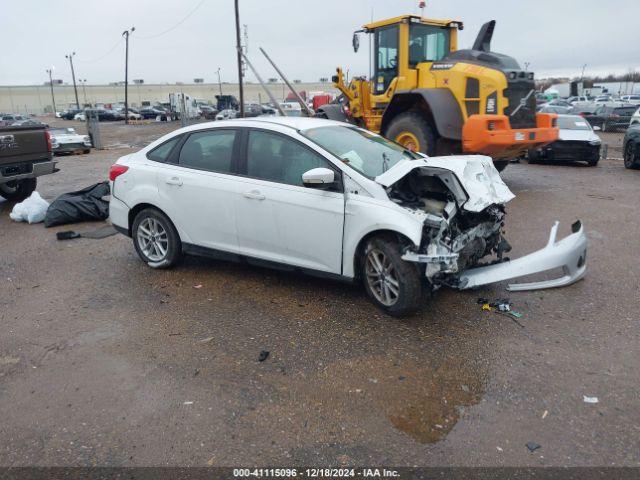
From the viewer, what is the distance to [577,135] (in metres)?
13.4

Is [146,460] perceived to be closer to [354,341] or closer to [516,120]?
[354,341]

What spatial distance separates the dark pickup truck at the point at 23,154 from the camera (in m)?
8.96

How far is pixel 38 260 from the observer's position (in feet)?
21.2

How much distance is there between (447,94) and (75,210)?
270 inches

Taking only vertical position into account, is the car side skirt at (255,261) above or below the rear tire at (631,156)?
below

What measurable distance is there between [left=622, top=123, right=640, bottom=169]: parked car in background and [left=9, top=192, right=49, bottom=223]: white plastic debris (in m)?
13.0

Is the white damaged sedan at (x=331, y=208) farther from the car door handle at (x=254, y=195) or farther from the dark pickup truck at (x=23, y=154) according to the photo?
the dark pickup truck at (x=23, y=154)

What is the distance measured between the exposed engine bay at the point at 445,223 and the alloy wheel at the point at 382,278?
0.27m

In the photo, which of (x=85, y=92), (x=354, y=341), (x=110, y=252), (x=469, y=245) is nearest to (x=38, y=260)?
(x=110, y=252)

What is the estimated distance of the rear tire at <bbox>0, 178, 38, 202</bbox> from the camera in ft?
33.5

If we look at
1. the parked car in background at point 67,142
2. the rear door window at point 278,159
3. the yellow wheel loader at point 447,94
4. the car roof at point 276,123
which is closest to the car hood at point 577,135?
the yellow wheel loader at point 447,94

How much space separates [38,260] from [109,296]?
1963mm

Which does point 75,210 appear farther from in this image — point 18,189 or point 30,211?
point 18,189

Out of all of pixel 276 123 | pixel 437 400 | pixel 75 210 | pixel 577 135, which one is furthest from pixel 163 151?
pixel 577 135
